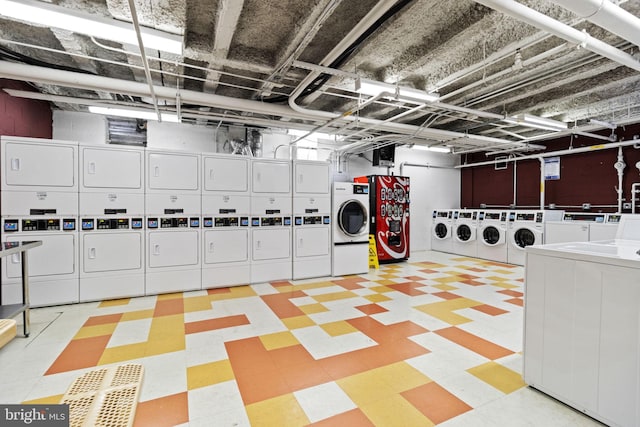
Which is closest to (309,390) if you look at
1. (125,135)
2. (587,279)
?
(587,279)

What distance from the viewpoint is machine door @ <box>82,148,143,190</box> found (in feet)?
12.6

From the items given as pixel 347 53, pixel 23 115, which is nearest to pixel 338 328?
pixel 347 53

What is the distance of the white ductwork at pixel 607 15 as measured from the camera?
1.83m

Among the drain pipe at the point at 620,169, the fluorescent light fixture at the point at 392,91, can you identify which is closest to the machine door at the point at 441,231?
the drain pipe at the point at 620,169

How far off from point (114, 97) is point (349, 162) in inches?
204

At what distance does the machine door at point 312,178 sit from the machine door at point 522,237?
179 inches

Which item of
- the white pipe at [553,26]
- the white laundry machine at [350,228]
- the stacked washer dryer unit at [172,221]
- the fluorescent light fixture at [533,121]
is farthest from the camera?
the white laundry machine at [350,228]

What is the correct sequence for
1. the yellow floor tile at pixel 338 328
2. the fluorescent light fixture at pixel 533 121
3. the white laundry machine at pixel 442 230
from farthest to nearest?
the white laundry machine at pixel 442 230 → the fluorescent light fixture at pixel 533 121 → the yellow floor tile at pixel 338 328

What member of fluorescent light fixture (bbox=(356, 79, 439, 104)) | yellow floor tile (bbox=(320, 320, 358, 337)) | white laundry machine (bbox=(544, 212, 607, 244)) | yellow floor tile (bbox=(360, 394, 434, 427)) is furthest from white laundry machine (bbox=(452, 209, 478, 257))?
yellow floor tile (bbox=(360, 394, 434, 427))

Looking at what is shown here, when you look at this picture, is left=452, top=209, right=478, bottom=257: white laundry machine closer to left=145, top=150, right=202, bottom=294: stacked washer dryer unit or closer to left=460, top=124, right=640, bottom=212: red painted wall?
left=460, top=124, right=640, bottom=212: red painted wall

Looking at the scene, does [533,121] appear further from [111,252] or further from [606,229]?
[111,252]

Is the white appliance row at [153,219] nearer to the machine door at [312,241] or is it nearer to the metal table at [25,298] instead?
the machine door at [312,241]

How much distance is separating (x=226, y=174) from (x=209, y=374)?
3.10 meters

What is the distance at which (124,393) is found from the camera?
1.92 meters
